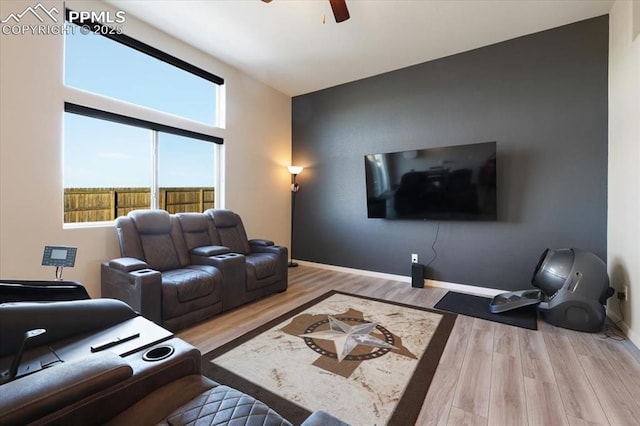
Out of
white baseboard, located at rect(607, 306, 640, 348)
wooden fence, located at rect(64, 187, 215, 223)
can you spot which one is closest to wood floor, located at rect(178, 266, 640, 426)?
white baseboard, located at rect(607, 306, 640, 348)

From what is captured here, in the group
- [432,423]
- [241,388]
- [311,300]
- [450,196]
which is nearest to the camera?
[432,423]

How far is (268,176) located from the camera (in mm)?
4855

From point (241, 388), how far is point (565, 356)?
2.40 m

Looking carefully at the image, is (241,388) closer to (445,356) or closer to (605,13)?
(445,356)

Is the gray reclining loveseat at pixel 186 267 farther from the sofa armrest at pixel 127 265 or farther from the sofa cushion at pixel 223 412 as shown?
the sofa cushion at pixel 223 412

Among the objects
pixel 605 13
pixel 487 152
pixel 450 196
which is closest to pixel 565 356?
pixel 450 196

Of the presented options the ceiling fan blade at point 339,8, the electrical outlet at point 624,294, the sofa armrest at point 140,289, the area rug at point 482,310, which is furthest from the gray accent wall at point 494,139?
the sofa armrest at point 140,289

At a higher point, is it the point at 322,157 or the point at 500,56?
the point at 500,56

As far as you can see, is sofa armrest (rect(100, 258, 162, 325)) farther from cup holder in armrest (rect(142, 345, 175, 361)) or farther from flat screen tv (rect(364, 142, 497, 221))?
flat screen tv (rect(364, 142, 497, 221))

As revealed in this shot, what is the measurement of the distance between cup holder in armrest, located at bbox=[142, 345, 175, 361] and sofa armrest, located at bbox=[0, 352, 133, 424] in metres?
0.14

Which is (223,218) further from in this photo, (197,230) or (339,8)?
(339,8)

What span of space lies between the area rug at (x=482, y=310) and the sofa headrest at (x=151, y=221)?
10.4 ft

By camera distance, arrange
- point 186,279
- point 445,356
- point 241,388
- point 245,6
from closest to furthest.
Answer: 1. point 241,388
2. point 445,356
3. point 186,279
4. point 245,6

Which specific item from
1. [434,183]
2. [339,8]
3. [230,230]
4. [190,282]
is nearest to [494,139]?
[434,183]
